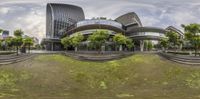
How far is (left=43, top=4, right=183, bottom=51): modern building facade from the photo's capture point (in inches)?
4963

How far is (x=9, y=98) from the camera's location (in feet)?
99.8

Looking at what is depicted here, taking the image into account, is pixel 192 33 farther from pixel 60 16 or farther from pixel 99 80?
pixel 60 16

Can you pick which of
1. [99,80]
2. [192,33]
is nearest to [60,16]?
[192,33]

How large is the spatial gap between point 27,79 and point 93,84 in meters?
9.68

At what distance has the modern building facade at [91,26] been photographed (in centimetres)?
12606

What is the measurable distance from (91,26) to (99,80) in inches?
3342

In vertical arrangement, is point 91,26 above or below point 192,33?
above

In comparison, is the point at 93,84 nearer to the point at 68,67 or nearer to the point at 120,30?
the point at 68,67

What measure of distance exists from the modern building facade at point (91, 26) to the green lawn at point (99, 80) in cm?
7230

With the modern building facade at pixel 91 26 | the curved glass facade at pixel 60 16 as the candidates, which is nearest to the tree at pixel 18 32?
the modern building facade at pixel 91 26

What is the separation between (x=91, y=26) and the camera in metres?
125

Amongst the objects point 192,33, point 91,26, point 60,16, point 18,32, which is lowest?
point 192,33

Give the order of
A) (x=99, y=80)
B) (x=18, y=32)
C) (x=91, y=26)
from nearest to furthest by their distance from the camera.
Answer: (x=99, y=80) → (x=18, y=32) → (x=91, y=26)

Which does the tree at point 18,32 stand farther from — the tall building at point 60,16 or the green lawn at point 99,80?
the tall building at point 60,16
